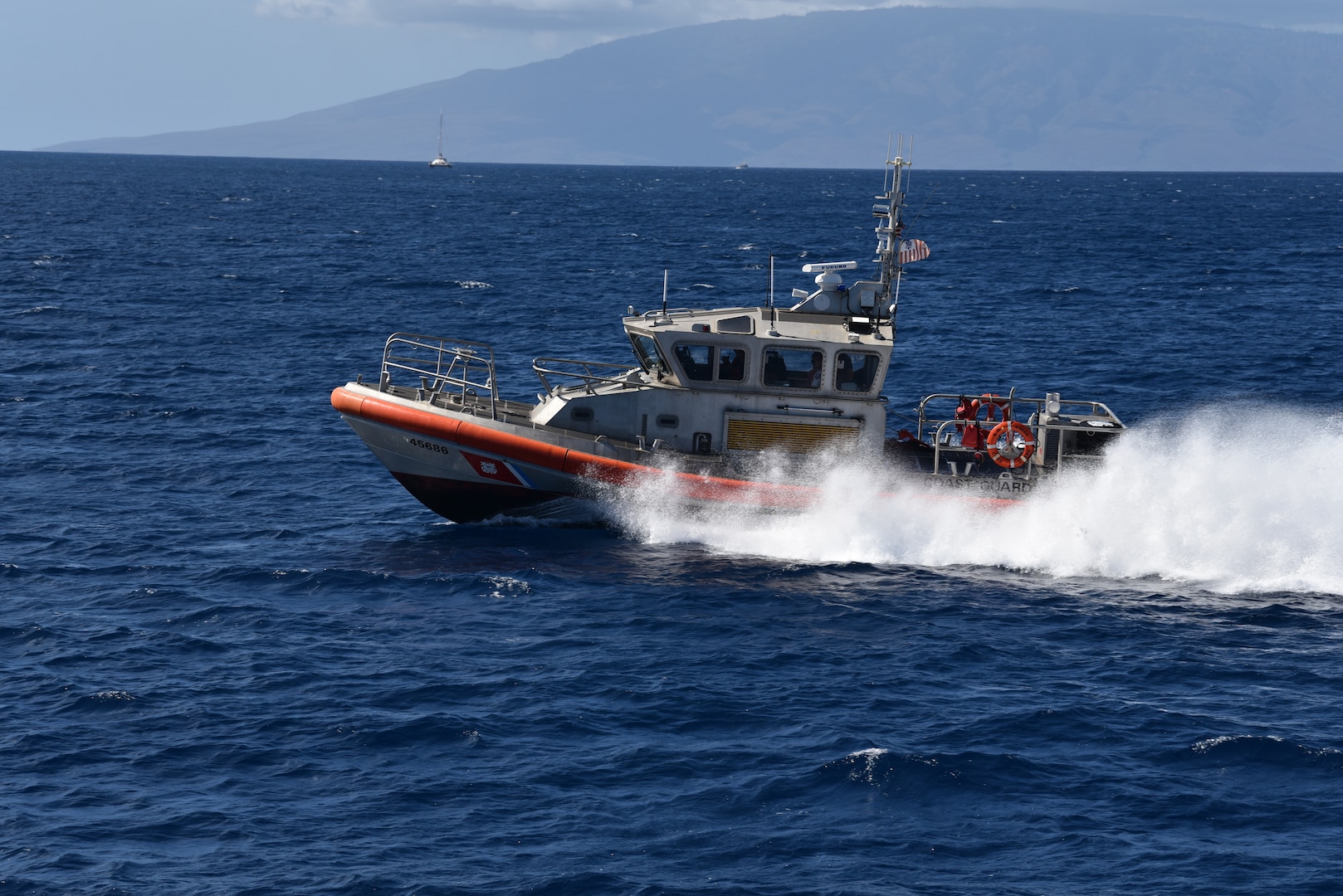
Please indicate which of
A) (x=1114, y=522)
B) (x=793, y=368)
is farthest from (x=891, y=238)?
(x=1114, y=522)

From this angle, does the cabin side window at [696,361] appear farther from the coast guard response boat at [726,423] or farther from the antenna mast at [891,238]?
the antenna mast at [891,238]

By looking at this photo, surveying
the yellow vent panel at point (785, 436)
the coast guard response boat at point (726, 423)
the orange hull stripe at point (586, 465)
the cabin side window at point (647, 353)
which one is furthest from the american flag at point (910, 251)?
the cabin side window at point (647, 353)

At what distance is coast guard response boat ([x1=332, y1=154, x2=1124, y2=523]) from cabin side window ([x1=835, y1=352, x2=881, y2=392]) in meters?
0.02

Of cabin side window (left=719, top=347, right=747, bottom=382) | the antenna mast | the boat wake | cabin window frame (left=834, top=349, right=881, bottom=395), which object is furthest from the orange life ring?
cabin side window (left=719, top=347, right=747, bottom=382)

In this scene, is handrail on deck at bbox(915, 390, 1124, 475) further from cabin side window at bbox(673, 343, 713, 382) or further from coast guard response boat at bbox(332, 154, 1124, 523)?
cabin side window at bbox(673, 343, 713, 382)

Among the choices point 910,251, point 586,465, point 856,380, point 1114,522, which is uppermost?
point 910,251

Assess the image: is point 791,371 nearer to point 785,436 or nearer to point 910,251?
point 785,436

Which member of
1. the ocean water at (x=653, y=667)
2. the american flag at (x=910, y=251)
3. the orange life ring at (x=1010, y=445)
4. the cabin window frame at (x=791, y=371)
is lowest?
the ocean water at (x=653, y=667)

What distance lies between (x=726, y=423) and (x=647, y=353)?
1665 millimetres

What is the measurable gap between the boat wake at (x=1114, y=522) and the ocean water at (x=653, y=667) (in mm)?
52

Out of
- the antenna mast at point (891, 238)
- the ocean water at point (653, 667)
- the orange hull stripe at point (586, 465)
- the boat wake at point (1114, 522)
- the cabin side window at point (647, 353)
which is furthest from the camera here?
the cabin side window at point (647, 353)

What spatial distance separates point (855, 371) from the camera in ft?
69.7

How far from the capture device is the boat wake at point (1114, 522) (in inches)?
811

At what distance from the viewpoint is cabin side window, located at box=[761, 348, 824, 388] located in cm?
2127
